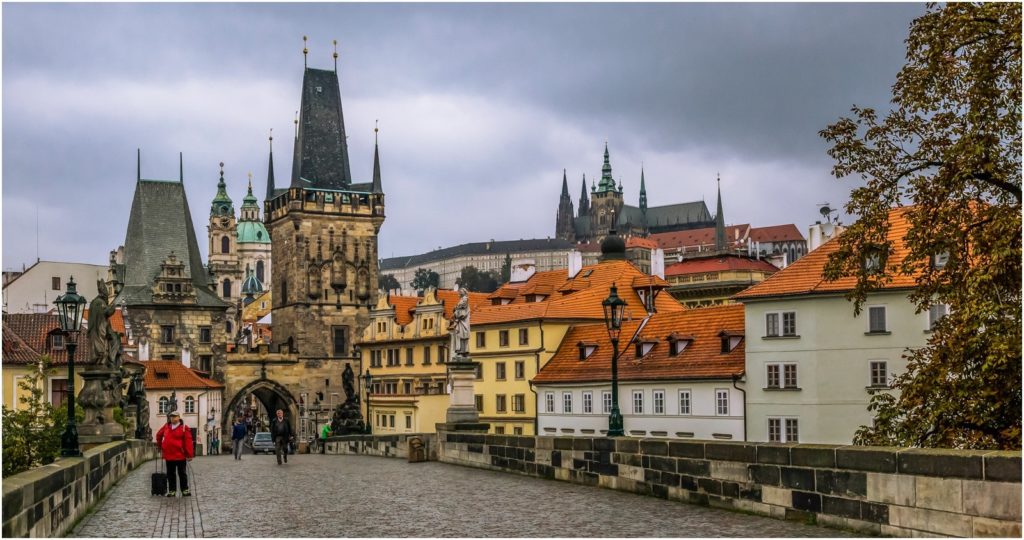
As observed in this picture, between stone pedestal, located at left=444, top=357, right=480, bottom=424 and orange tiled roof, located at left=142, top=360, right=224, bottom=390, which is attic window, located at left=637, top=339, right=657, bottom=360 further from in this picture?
orange tiled roof, located at left=142, top=360, right=224, bottom=390

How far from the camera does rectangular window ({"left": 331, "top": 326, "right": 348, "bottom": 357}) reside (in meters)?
93.2

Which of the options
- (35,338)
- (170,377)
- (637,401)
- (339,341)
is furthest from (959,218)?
(339,341)

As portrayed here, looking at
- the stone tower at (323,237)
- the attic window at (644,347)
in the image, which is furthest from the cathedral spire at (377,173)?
the attic window at (644,347)

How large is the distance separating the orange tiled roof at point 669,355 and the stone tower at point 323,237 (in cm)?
3792

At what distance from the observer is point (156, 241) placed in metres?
92.2

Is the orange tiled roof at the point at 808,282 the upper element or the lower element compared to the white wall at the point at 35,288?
lower

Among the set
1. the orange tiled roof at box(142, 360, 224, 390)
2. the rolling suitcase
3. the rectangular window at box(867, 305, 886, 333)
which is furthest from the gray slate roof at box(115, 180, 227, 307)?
the rolling suitcase

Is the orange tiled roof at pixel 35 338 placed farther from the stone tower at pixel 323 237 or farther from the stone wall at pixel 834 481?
the stone wall at pixel 834 481

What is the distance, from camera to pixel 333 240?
315 feet

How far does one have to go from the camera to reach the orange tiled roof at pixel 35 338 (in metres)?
56.7

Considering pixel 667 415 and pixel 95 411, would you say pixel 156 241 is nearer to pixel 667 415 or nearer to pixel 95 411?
pixel 667 415

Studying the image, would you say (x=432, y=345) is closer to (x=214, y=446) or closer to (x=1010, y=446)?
(x=214, y=446)

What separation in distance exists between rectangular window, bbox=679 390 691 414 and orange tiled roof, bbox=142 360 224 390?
40.6m

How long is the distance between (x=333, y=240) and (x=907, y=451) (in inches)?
3385
